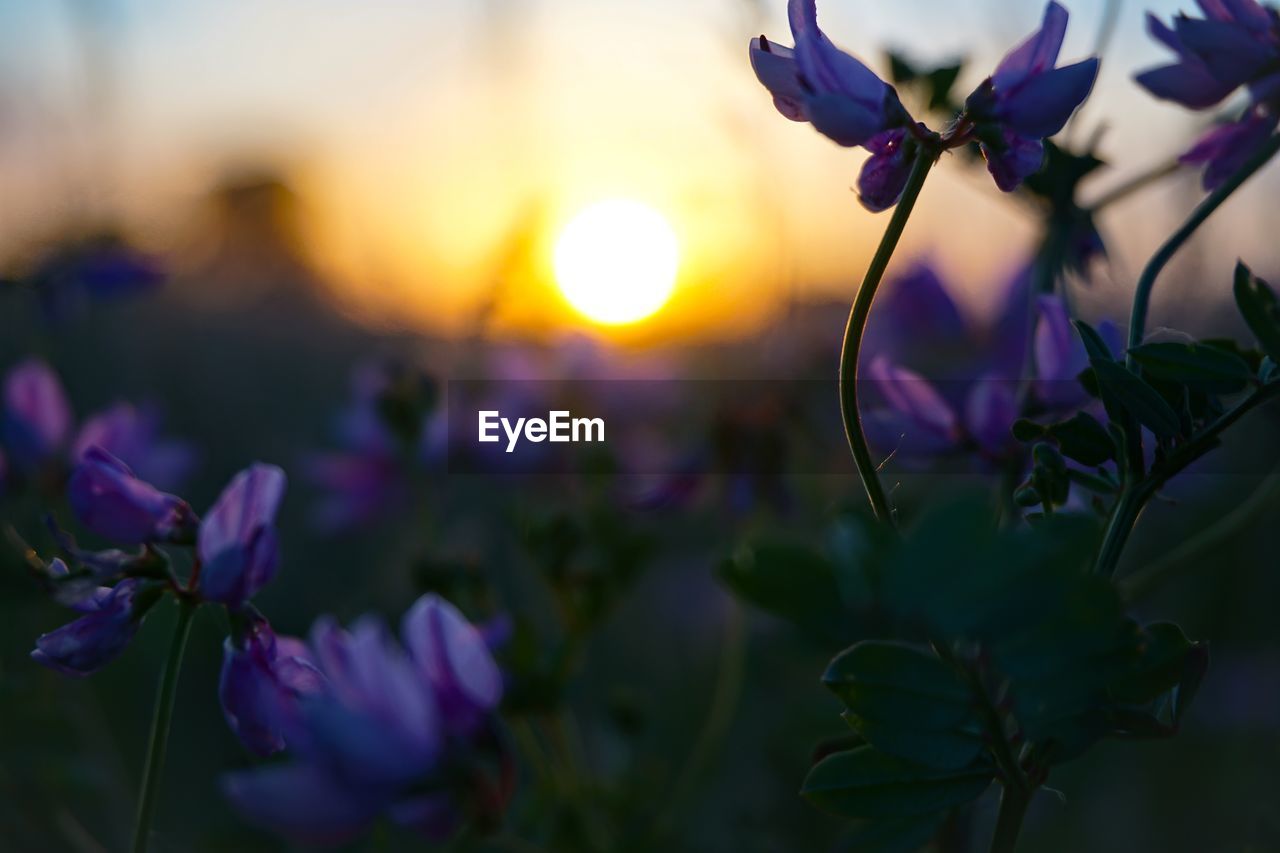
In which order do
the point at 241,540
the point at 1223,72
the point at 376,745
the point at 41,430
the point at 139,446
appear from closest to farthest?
the point at 376,745 < the point at 241,540 < the point at 1223,72 < the point at 41,430 < the point at 139,446

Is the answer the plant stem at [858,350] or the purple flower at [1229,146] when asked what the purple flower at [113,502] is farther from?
the purple flower at [1229,146]

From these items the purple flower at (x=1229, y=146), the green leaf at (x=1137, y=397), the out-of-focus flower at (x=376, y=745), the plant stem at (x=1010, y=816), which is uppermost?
the purple flower at (x=1229, y=146)

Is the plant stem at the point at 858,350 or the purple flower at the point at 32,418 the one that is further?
the purple flower at the point at 32,418

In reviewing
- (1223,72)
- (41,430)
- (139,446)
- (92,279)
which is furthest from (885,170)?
(92,279)

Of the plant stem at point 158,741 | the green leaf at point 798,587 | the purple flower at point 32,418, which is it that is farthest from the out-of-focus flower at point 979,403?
the purple flower at point 32,418

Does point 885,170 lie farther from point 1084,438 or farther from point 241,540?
point 241,540

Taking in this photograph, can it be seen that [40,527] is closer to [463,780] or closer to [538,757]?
[538,757]

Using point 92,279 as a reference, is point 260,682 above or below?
below
